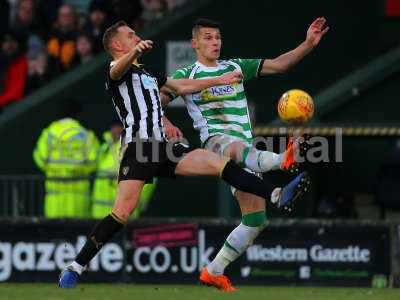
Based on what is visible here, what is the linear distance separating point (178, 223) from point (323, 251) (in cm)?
155

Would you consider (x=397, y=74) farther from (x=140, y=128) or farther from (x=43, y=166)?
(x=140, y=128)

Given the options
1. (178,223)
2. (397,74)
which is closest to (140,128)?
(178,223)

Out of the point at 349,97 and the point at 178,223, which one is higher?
the point at 349,97

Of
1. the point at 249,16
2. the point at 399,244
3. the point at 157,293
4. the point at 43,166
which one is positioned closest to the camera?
the point at 157,293

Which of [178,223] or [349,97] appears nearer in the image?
[178,223]

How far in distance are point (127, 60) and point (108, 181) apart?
481cm

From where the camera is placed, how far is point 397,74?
17891 millimetres

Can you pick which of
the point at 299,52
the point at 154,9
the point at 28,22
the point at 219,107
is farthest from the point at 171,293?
the point at 28,22

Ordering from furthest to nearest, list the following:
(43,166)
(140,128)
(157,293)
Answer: (43,166) < (157,293) < (140,128)

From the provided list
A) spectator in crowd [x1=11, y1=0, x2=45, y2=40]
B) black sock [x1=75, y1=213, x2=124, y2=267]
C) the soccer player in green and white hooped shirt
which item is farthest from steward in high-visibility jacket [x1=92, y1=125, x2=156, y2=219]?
black sock [x1=75, y1=213, x2=124, y2=267]

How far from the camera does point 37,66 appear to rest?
19266mm

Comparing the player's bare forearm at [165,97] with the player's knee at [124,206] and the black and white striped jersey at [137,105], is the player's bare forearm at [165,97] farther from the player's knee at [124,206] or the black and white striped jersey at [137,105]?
the player's knee at [124,206]

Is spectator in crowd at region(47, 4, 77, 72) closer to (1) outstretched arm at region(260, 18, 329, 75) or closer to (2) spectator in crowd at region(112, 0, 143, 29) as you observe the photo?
(2) spectator in crowd at region(112, 0, 143, 29)

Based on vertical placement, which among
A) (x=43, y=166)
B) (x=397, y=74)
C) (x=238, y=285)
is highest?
(x=397, y=74)
